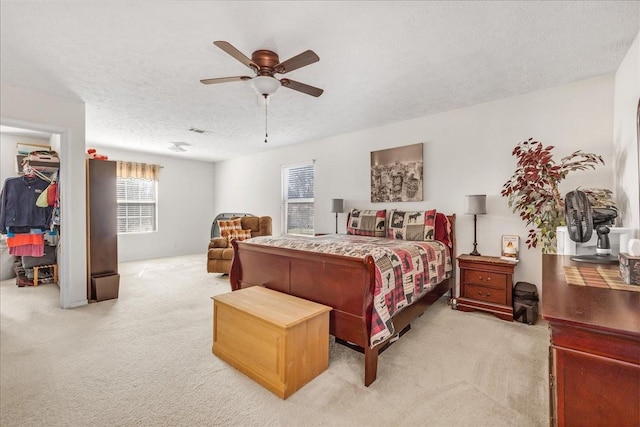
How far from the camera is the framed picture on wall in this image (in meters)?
3.98

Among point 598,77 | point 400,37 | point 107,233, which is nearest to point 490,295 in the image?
point 598,77

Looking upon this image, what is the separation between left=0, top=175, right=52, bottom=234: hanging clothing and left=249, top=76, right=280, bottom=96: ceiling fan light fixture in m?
3.51

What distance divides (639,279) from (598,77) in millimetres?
2776

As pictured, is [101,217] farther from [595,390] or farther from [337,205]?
[595,390]

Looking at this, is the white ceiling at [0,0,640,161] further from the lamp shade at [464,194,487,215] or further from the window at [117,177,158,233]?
the window at [117,177,158,233]

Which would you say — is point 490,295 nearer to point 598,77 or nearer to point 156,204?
point 598,77

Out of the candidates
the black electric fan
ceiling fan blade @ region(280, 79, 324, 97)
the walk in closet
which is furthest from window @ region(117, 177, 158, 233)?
the black electric fan

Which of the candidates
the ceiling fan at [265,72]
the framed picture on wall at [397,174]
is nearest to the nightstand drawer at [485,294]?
the framed picture on wall at [397,174]

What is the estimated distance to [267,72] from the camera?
2301 millimetres

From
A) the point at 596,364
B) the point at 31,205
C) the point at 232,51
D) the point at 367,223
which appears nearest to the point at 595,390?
the point at 596,364

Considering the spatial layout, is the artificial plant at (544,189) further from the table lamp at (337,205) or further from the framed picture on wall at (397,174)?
the table lamp at (337,205)

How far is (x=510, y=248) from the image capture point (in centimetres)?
321

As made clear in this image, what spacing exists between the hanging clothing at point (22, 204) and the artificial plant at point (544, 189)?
18.8ft

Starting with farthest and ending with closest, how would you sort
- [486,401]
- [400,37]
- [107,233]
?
[107,233]
[400,37]
[486,401]
